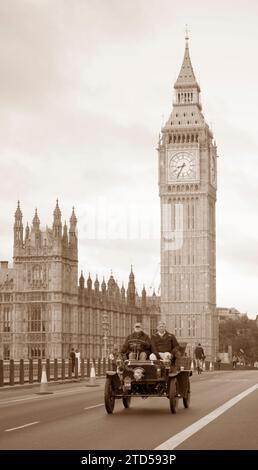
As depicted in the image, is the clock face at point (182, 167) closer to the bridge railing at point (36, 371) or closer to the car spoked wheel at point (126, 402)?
the bridge railing at point (36, 371)

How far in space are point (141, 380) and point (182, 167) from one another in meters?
113

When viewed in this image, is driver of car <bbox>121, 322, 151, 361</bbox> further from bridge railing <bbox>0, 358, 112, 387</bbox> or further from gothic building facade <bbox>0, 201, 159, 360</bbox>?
gothic building facade <bbox>0, 201, 159, 360</bbox>

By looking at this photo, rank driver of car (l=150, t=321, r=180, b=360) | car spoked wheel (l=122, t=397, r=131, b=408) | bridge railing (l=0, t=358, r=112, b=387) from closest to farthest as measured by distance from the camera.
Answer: driver of car (l=150, t=321, r=180, b=360) < car spoked wheel (l=122, t=397, r=131, b=408) < bridge railing (l=0, t=358, r=112, b=387)

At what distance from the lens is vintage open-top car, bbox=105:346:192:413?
19000 mm

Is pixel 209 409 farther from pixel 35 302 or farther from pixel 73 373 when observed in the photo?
pixel 35 302

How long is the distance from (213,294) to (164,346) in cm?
11497

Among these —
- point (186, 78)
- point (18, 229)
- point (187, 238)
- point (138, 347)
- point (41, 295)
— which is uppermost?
point (186, 78)

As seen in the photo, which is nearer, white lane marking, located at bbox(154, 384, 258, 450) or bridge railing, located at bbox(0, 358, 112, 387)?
white lane marking, located at bbox(154, 384, 258, 450)

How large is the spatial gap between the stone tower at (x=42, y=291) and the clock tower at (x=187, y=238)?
35.7 meters

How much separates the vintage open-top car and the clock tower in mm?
109777

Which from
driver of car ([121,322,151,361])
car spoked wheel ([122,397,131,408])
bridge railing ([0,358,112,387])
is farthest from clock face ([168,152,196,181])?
driver of car ([121,322,151,361])

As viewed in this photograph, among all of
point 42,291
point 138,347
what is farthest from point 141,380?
point 42,291

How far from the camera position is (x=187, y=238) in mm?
131375

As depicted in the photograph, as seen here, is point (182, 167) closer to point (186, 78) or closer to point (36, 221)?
point (186, 78)
